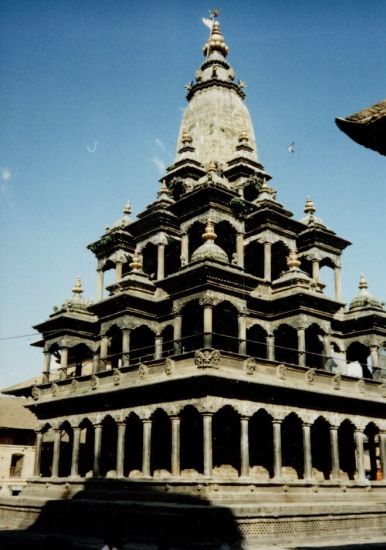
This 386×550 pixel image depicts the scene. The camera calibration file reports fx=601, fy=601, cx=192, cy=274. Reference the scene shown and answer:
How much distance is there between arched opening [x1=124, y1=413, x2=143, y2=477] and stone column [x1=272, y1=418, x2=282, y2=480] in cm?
693

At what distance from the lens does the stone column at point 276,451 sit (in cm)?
2612

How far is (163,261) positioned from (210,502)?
46.5ft

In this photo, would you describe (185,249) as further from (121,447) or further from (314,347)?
(121,447)

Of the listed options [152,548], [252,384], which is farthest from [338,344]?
[152,548]

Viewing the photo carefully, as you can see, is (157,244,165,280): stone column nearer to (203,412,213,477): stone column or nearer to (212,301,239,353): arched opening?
(212,301,239,353): arched opening

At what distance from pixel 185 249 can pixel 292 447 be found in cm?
1139

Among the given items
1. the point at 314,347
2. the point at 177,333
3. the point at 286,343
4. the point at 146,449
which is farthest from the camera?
the point at 314,347

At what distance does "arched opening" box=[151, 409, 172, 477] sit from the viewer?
92.2 ft

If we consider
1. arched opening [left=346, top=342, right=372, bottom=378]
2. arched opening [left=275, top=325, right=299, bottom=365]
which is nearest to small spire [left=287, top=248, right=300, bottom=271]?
arched opening [left=275, top=325, right=299, bottom=365]

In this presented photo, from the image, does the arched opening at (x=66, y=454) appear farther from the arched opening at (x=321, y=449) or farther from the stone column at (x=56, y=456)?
the arched opening at (x=321, y=449)

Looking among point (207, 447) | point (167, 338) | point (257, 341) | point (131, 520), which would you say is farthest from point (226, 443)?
point (167, 338)

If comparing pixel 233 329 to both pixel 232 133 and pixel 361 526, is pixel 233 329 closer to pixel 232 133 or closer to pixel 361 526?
pixel 361 526

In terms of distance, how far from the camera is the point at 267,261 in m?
32.6

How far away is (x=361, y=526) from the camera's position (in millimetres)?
24812
